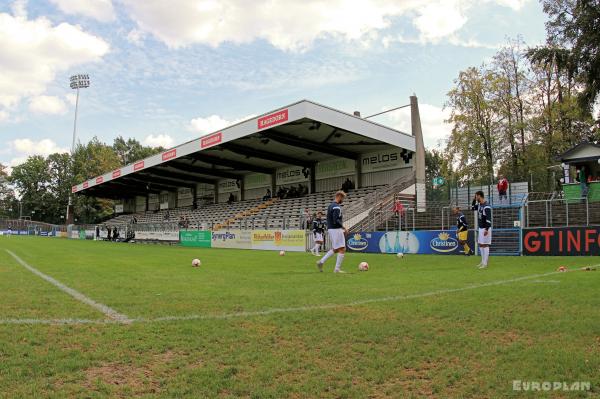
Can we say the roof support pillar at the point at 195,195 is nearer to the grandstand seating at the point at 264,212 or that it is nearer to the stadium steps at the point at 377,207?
the grandstand seating at the point at 264,212

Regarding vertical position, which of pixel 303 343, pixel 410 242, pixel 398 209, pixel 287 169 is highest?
pixel 287 169

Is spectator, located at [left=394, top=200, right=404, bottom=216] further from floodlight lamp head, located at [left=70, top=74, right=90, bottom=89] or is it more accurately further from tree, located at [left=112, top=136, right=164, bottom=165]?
tree, located at [left=112, top=136, right=164, bottom=165]

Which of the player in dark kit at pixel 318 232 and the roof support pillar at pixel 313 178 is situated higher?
the roof support pillar at pixel 313 178

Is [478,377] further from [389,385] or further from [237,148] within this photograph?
[237,148]

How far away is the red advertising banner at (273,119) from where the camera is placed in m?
28.3

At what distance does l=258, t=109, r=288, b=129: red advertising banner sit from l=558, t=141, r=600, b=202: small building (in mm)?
15753

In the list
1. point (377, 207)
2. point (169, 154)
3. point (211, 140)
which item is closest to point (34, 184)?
point (169, 154)

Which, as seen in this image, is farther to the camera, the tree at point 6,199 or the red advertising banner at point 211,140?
the tree at point 6,199

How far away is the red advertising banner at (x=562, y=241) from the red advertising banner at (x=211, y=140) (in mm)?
21780

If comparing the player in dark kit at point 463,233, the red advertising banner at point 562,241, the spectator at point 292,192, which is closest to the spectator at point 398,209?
the player in dark kit at point 463,233

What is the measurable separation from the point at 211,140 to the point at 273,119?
742 centimetres

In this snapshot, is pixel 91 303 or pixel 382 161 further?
pixel 382 161

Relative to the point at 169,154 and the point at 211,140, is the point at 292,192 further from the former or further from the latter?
the point at 169,154

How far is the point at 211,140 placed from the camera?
34.7 m
